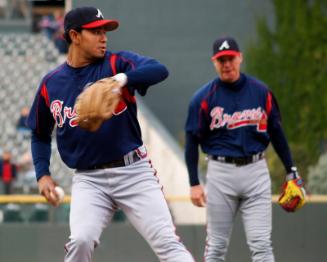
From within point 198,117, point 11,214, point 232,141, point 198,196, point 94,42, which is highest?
point 94,42

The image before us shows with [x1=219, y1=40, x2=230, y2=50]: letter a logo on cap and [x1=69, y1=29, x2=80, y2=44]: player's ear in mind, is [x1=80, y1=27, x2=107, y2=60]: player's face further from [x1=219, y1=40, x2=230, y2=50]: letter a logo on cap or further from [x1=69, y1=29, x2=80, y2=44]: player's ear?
[x1=219, y1=40, x2=230, y2=50]: letter a logo on cap

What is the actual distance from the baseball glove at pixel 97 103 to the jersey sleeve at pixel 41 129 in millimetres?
617

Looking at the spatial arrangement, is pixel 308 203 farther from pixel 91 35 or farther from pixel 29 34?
pixel 29 34

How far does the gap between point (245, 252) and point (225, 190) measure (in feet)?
8.18

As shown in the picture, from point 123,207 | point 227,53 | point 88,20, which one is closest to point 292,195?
point 227,53

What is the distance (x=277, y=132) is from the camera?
305 inches

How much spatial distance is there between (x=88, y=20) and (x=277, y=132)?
231 centimetres

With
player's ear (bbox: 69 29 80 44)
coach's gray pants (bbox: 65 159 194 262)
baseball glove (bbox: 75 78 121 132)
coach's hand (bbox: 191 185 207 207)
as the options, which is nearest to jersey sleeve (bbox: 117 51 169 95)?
baseball glove (bbox: 75 78 121 132)

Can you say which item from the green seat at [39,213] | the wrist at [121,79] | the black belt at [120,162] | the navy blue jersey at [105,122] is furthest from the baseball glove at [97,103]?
the green seat at [39,213]

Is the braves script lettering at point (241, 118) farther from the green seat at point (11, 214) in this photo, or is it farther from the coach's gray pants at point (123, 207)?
the green seat at point (11, 214)

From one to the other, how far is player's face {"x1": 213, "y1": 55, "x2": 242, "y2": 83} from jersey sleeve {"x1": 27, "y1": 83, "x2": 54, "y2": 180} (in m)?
1.79

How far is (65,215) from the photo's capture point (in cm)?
1034

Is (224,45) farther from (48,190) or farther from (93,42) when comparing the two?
(48,190)

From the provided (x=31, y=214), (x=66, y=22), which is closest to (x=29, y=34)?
(x=31, y=214)
